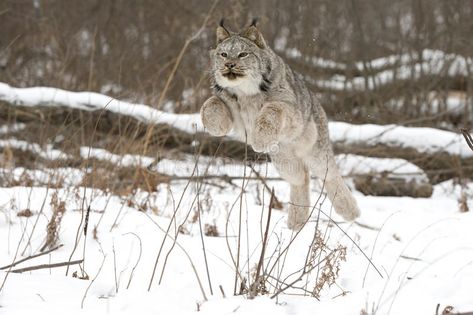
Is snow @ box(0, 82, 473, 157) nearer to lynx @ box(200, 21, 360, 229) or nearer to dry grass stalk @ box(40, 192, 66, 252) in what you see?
lynx @ box(200, 21, 360, 229)

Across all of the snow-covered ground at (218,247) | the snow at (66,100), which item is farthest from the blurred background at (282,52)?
the snow-covered ground at (218,247)

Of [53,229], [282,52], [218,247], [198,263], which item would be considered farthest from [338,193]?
[282,52]

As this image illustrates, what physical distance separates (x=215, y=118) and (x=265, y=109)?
13.8 inches

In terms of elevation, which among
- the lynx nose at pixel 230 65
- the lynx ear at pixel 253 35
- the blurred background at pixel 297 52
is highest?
the blurred background at pixel 297 52

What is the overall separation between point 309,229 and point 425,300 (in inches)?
90.6

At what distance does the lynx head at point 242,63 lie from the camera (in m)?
4.00

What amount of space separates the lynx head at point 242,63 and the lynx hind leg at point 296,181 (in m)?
0.87

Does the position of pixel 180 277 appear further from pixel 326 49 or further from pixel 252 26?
pixel 326 49

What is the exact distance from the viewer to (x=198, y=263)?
345cm

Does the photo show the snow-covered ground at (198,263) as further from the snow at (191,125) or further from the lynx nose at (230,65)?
the snow at (191,125)

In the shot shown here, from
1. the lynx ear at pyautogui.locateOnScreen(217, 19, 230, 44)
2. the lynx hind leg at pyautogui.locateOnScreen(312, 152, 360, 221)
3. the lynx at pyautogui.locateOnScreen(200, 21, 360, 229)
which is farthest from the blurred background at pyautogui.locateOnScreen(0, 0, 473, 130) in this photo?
the lynx ear at pyautogui.locateOnScreen(217, 19, 230, 44)

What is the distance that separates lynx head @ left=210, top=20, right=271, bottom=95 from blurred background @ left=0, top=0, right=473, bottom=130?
172 inches

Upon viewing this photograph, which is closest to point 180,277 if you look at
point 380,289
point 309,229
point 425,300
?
point 380,289

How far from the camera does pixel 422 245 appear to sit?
14.7 ft
